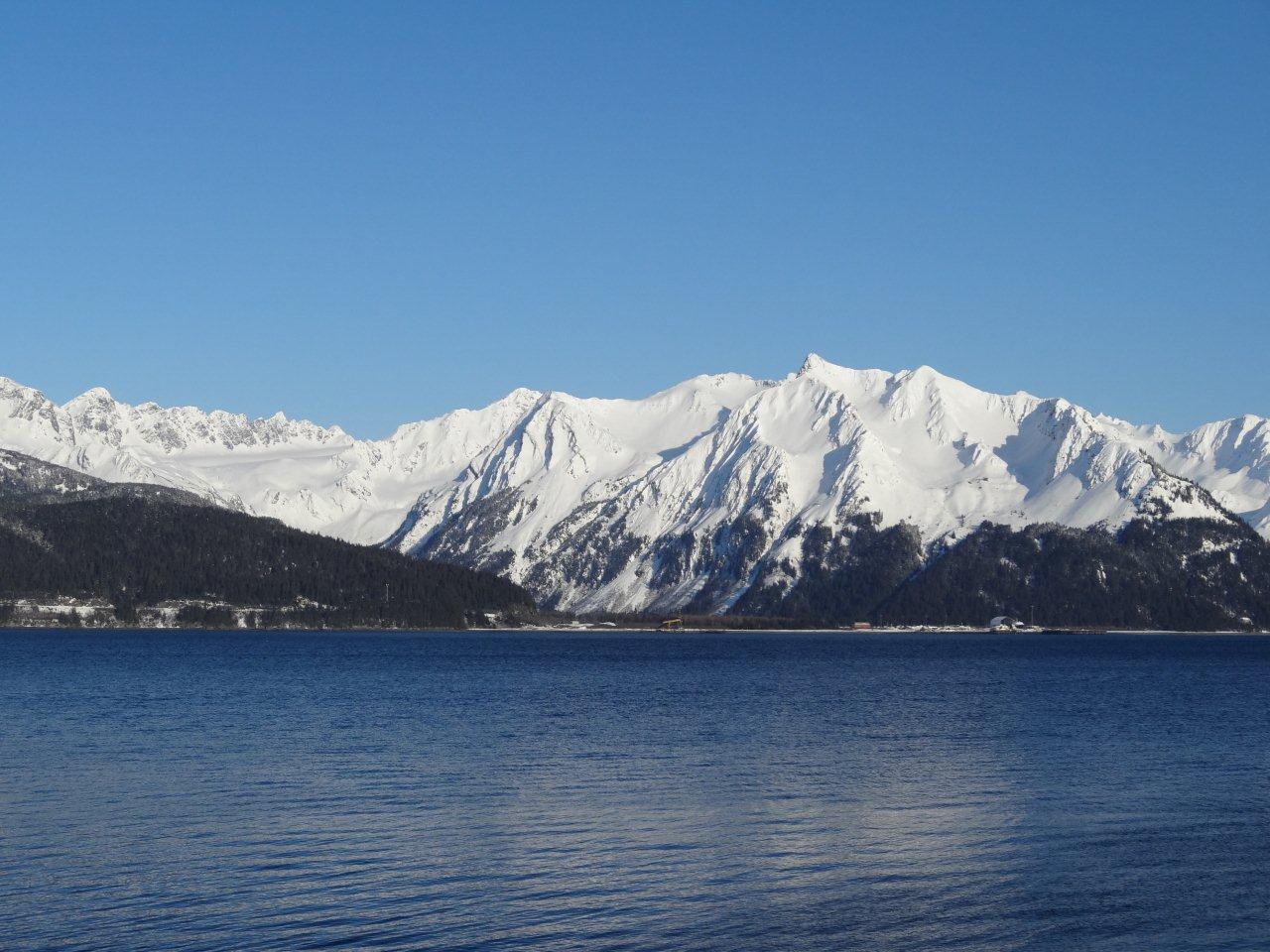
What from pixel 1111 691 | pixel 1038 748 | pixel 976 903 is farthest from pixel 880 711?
pixel 976 903

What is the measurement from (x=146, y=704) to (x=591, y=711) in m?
38.7

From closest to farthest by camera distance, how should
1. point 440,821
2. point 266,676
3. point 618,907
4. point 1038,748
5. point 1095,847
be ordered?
1. point 618,907
2. point 1095,847
3. point 440,821
4. point 1038,748
5. point 266,676

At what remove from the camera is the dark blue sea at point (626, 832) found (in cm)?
4875

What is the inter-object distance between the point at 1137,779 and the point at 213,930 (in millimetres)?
54668

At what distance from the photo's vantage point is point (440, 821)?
67188mm

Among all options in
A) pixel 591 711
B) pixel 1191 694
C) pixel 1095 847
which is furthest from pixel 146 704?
pixel 1191 694

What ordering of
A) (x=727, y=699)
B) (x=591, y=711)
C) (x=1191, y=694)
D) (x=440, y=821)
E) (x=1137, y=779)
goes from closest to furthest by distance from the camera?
(x=440, y=821), (x=1137, y=779), (x=591, y=711), (x=727, y=699), (x=1191, y=694)

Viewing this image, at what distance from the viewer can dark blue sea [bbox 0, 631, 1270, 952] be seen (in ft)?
160

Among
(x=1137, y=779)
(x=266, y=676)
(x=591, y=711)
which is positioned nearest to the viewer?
(x=1137, y=779)

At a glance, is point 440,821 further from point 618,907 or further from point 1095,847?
point 1095,847

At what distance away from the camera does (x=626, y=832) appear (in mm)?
64438

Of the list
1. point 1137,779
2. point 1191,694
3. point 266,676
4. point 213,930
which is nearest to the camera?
point 213,930

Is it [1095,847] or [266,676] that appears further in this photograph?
[266,676]

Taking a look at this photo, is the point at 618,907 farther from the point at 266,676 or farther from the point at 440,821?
the point at 266,676
